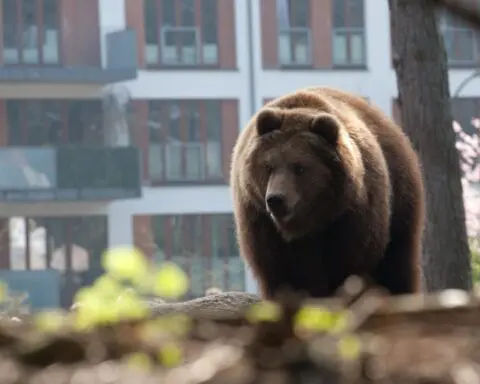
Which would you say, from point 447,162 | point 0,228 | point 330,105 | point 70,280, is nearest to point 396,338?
point 330,105

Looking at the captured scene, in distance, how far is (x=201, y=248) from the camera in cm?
2427

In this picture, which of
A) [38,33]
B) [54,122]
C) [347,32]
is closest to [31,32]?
[38,33]

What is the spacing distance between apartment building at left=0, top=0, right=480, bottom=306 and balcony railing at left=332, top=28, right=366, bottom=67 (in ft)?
0.09

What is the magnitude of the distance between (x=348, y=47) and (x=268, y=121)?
68.7 feet

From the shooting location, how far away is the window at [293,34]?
25.0m

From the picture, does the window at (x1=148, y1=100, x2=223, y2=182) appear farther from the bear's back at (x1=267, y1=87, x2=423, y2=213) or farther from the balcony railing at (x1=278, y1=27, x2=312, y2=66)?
the bear's back at (x1=267, y1=87, x2=423, y2=213)

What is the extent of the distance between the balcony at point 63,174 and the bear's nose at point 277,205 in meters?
18.7

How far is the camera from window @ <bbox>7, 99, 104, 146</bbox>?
2403 centimetres

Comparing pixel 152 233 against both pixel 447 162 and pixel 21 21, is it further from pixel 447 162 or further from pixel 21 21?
pixel 447 162

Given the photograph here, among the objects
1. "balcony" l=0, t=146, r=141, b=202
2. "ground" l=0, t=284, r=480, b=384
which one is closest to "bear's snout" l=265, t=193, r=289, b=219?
"ground" l=0, t=284, r=480, b=384

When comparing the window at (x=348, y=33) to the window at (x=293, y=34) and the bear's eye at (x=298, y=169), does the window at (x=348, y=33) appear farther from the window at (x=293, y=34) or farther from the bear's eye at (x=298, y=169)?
the bear's eye at (x=298, y=169)

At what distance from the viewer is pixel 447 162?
22.4ft

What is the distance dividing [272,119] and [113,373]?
3339 mm

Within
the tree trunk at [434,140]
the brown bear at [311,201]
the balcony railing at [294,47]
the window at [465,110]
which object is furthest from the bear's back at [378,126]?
→ the balcony railing at [294,47]
